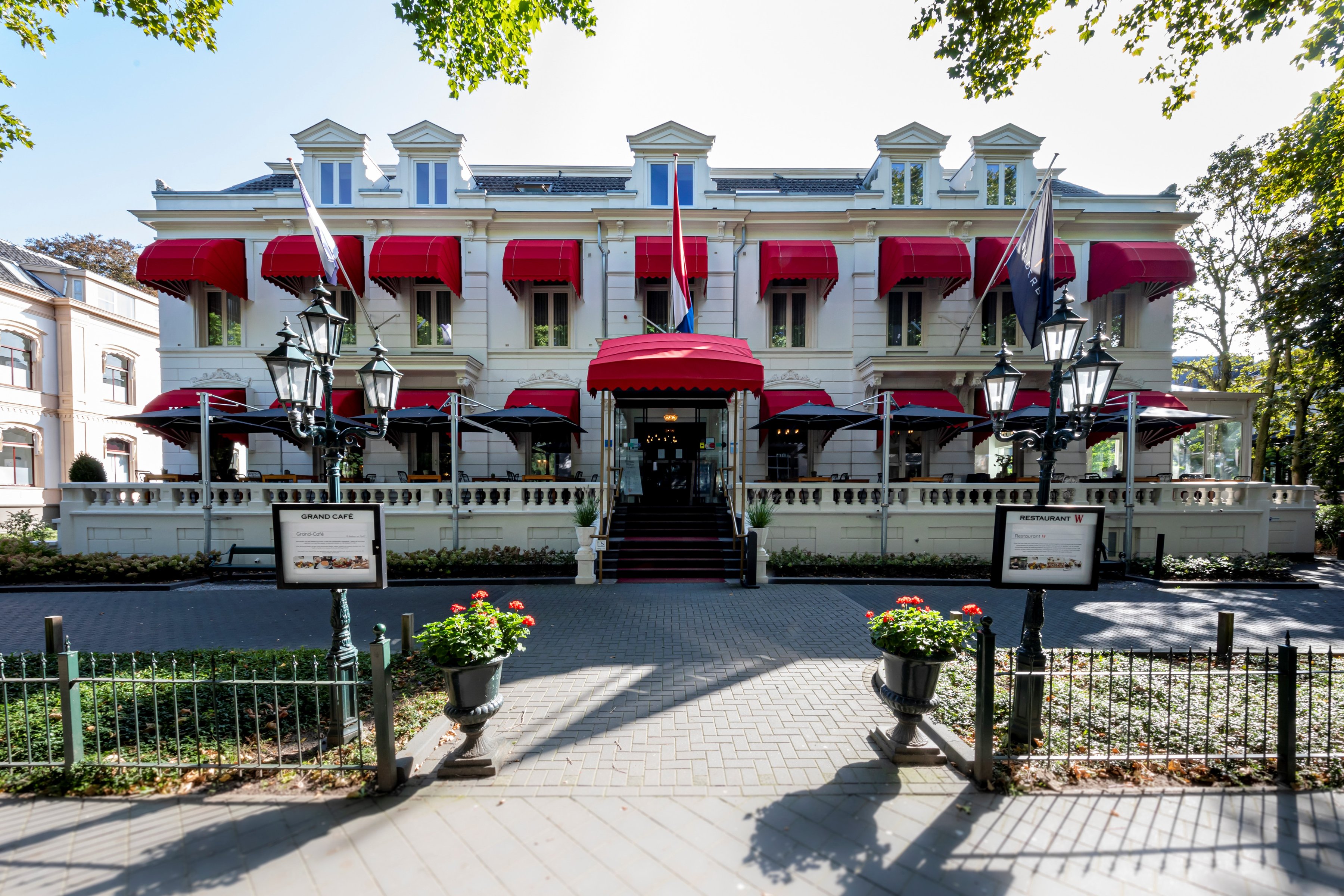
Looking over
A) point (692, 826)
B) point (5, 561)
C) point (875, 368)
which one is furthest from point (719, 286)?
point (5, 561)

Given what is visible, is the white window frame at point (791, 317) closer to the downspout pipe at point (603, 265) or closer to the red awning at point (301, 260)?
the downspout pipe at point (603, 265)

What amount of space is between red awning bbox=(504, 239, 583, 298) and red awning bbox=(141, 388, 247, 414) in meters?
8.45

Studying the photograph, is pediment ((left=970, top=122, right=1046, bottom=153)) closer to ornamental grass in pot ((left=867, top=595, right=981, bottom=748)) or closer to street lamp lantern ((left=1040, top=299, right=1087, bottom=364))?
street lamp lantern ((left=1040, top=299, right=1087, bottom=364))

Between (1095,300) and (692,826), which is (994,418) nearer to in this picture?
(692,826)

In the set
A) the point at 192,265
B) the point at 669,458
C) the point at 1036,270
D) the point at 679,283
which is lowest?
the point at 669,458

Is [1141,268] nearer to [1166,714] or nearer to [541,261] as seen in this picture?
[1166,714]

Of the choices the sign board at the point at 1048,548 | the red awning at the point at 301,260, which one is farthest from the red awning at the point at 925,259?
the red awning at the point at 301,260

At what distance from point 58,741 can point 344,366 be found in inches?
496

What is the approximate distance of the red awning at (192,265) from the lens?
14.6 m

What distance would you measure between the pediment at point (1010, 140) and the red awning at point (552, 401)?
15.9 metres

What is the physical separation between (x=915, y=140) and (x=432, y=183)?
16.1 m

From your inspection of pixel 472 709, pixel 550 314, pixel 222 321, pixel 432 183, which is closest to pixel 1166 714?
pixel 472 709

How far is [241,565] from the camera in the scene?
38.8 ft

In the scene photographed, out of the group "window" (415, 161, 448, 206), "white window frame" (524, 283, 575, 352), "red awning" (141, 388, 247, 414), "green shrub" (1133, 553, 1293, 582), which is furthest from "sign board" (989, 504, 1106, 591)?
"window" (415, 161, 448, 206)
